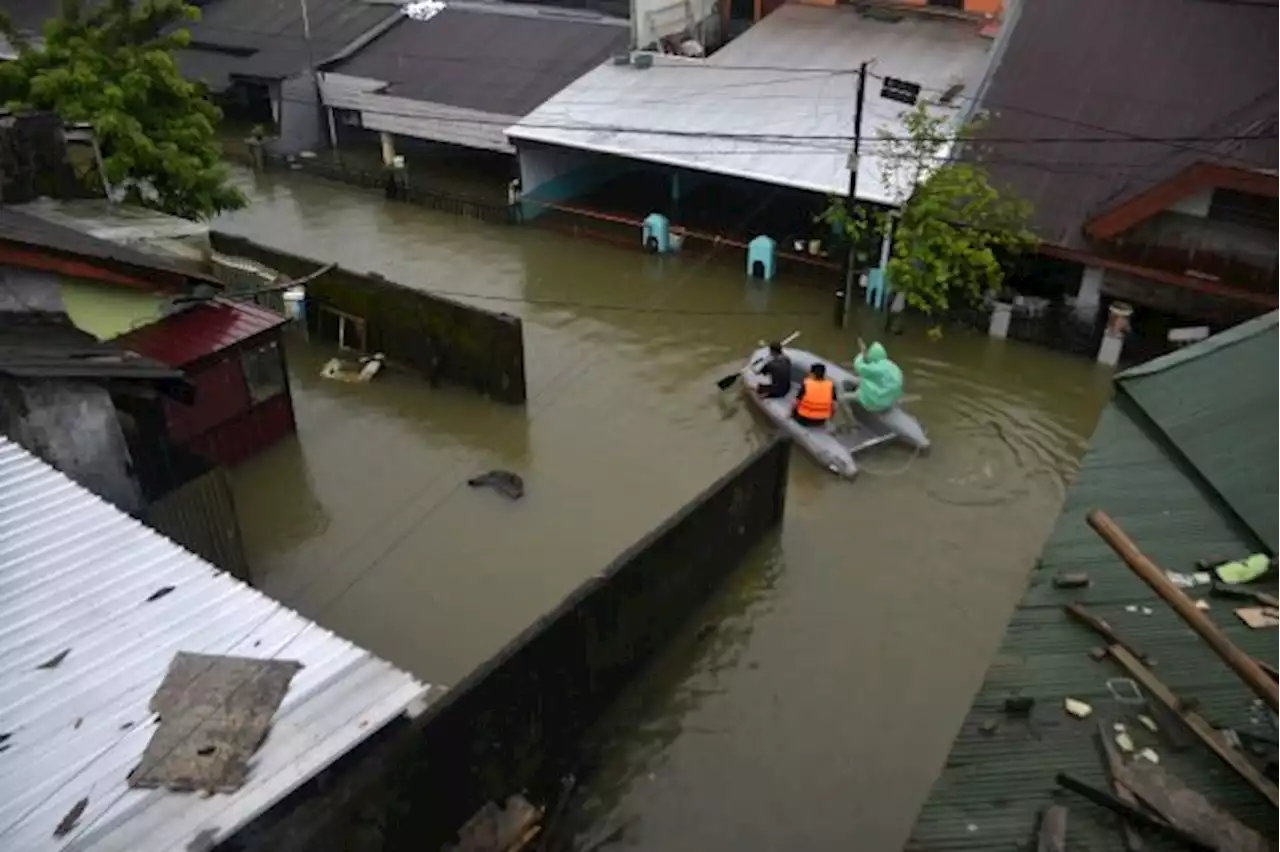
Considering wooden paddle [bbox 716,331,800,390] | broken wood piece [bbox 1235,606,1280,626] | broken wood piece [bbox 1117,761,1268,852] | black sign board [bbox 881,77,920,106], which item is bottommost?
wooden paddle [bbox 716,331,800,390]

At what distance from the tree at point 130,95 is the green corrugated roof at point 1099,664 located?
55.9 ft

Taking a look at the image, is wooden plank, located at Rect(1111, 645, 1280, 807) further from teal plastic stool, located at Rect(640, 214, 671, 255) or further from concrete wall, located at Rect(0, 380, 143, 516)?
teal plastic stool, located at Rect(640, 214, 671, 255)

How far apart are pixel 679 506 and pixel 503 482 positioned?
2.89 metres

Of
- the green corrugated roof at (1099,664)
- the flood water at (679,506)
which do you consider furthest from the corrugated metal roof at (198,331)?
the green corrugated roof at (1099,664)

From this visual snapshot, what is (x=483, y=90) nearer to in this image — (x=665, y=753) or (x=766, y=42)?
(x=766, y=42)

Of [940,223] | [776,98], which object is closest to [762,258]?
[940,223]

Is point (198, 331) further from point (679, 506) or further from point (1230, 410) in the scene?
point (1230, 410)

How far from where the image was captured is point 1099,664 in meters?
8.28

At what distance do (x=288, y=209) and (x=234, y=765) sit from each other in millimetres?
22128

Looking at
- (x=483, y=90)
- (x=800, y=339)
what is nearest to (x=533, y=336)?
(x=800, y=339)

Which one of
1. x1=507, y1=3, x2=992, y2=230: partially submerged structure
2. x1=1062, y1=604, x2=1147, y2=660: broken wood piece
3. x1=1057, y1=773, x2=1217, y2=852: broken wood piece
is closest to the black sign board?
x1=507, y1=3, x2=992, y2=230: partially submerged structure

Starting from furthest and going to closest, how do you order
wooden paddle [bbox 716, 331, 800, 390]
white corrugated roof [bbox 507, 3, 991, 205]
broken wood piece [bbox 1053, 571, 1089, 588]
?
white corrugated roof [bbox 507, 3, 991, 205]
wooden paddle [bbox 716, 331, 800, 390]
broken wood piece [bbox 1053, 571, 1089, 588]

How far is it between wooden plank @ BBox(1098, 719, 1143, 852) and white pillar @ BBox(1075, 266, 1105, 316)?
14.4m

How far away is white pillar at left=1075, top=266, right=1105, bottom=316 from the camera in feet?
66.3
